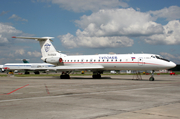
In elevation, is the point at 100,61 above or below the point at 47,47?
below

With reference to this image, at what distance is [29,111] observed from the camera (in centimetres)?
696

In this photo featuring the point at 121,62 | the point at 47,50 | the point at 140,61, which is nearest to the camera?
the point at 140,61

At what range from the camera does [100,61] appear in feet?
99.9

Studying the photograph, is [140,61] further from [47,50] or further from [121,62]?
[47,50]

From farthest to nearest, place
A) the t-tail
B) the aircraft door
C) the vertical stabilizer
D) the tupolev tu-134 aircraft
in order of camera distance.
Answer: the vertical stabilizer
the t-tail
the aircraft door
the tupolev tu-134 aircraft

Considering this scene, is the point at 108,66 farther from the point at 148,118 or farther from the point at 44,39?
the point at 148,118

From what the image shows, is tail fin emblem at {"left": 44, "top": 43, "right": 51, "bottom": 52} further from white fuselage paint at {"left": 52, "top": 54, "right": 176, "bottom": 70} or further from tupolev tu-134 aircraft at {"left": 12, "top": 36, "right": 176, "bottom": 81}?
white fuselage paint at {"left": 52, "top": 54, "right": 176, "bottom": 70}

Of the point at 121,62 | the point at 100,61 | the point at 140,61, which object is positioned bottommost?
the point at 121,62

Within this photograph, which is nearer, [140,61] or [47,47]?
[140,61]

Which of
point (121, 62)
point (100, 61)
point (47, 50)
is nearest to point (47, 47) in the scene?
point (47, 50)

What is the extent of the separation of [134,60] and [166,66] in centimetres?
428

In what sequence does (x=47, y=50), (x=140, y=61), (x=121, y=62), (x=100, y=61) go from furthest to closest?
(x=47, y=50)
(x=100, y=61)
(x=121, y=62)
(x=140, y=61)

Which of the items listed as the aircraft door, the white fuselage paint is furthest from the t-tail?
the aircraft door

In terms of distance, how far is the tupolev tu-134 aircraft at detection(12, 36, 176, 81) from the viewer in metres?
26.5
